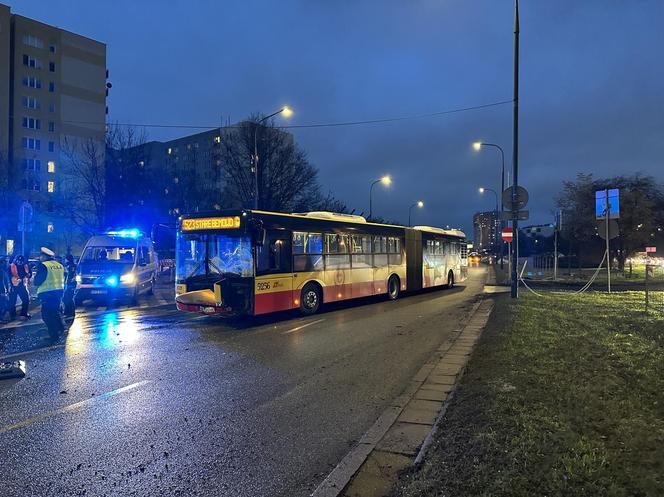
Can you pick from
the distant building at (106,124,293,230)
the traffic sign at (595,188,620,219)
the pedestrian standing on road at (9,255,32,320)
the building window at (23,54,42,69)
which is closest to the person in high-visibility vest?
the pedestrian standing on road at (9,255,32,320)

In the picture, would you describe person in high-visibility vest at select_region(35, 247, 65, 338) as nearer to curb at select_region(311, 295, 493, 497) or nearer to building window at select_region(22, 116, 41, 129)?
curb at select_region(311, 295, 493, 497)

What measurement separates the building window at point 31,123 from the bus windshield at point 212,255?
66.4 metres

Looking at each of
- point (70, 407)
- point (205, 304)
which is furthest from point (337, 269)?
point (70, 407)

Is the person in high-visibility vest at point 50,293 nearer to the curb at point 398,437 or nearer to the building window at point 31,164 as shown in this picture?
the curb at point 398,437

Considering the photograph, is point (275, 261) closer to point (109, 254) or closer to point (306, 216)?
point (306, 216)

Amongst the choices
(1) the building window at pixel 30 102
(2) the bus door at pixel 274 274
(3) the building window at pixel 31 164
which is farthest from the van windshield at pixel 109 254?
(1) the building window at pixel 30 102

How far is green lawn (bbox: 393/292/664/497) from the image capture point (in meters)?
3.54

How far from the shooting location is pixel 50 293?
1071cm

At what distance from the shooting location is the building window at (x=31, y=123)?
66.5 meters

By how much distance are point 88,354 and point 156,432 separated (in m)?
4.50

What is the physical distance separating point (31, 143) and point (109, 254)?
5929 cm

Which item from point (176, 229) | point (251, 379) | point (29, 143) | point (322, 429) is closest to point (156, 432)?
point (322, 429)

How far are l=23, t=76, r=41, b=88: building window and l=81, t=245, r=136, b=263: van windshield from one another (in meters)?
61.7

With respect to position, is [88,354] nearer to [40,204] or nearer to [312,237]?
[312,237]
